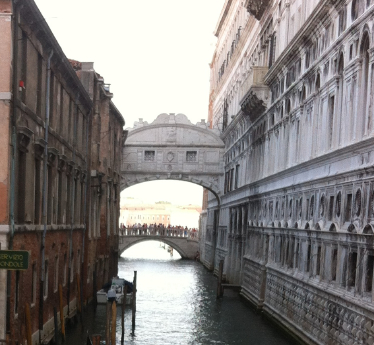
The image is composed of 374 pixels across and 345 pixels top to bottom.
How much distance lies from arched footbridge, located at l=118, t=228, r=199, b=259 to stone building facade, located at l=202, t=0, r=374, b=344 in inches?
871

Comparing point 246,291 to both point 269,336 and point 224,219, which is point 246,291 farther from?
point 224,219

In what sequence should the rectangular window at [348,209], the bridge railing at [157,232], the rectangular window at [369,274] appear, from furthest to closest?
the bridge railing at [157,232]
the rectangular window at [348,209]
the rectangular window at [369,274]

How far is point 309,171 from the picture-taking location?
59.1ft

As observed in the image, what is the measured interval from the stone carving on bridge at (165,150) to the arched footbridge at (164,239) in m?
13.8

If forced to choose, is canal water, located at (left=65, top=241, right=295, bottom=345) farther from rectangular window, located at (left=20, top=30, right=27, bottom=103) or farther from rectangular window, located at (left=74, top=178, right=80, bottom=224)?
rectangular window, located at (left=20, top=30, right=27, bottom=103)

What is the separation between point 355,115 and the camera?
14.3 metres

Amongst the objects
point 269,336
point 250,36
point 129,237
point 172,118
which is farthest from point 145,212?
point 269,336

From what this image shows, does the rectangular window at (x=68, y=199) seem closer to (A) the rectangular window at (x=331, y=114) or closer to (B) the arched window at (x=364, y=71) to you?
(A) the rectangular window at (x=331, y=114)

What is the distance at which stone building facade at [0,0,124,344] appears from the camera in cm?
1258

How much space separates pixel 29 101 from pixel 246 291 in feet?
50.9

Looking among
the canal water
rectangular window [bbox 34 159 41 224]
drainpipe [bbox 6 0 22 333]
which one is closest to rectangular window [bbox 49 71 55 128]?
rectangular window [bbox 34 159 41 224]

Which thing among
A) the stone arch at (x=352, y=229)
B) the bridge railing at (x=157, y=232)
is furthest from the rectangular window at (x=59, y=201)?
the bridge railing at (x=157, y=232)

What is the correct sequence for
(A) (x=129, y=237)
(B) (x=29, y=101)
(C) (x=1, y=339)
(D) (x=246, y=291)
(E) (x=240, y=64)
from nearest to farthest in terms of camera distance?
(C) (x=1, y=339)
(B) (x=29, y=101)
(D) (x=246, y=291)
(E) (x=240, y=64)
(A) (x=129, y=237)

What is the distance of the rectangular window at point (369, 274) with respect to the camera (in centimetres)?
1312
